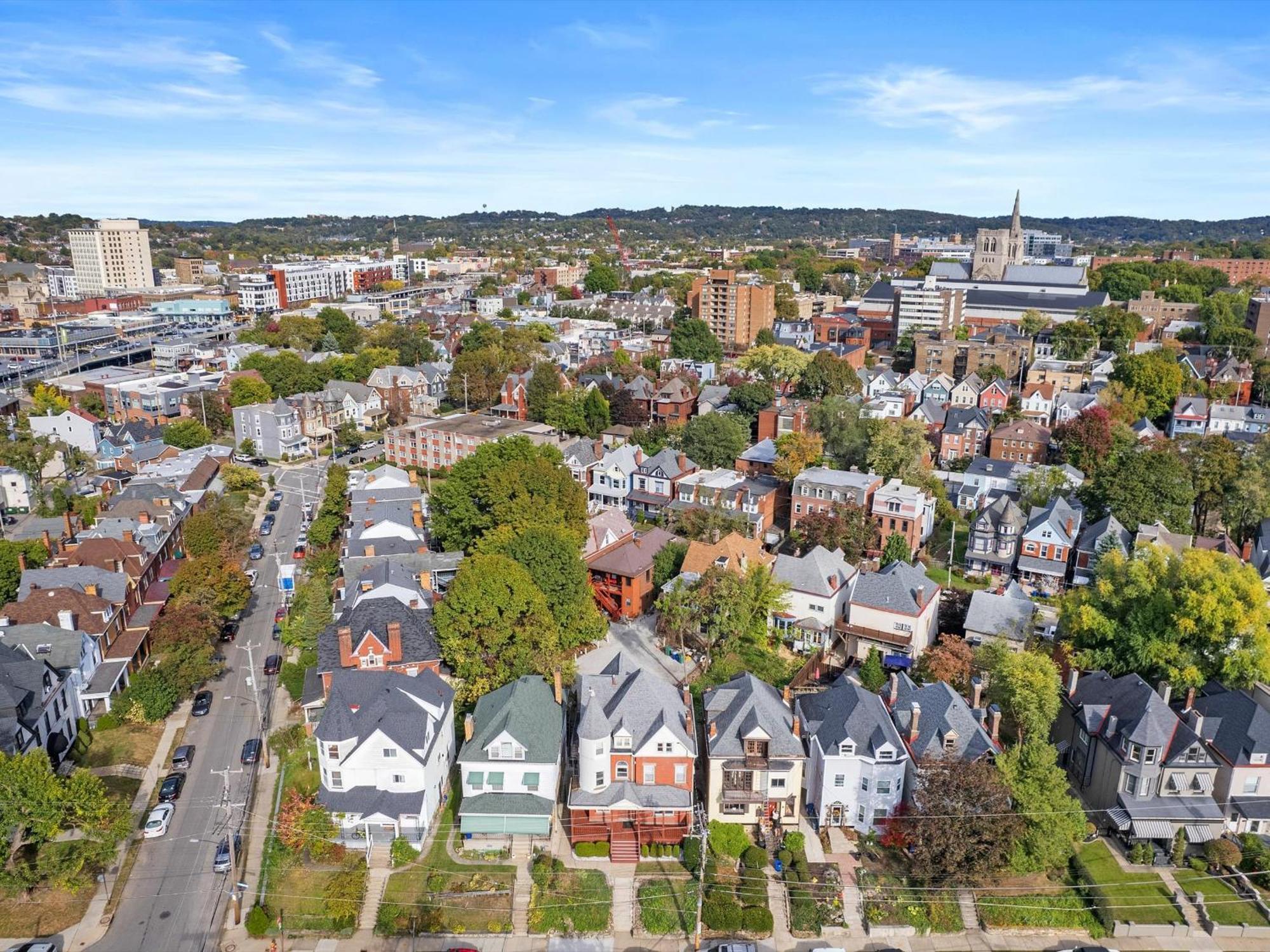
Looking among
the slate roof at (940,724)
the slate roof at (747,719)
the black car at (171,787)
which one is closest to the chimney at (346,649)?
the black car at (171,787)

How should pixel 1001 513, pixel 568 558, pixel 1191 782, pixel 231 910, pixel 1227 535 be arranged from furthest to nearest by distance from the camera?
pixel 1227 535, pixel 1001 513, pixel 568 558, pixel 1191 782, pixel 231 910

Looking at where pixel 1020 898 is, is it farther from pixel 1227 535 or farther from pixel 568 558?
pixel 1227 535

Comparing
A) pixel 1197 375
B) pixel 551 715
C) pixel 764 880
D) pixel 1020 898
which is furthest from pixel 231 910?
pixel 1197 375

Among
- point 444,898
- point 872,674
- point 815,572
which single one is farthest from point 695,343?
point 444,898

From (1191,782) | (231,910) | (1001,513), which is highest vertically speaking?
(1001,513)

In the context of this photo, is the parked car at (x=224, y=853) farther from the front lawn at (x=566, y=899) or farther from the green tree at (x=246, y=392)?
the green tree at (x=246, y=392)

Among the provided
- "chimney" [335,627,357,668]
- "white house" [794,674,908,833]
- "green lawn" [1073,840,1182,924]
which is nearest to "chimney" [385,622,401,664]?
"chimney" [335,627,357,668]

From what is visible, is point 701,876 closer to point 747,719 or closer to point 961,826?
point 747,719
